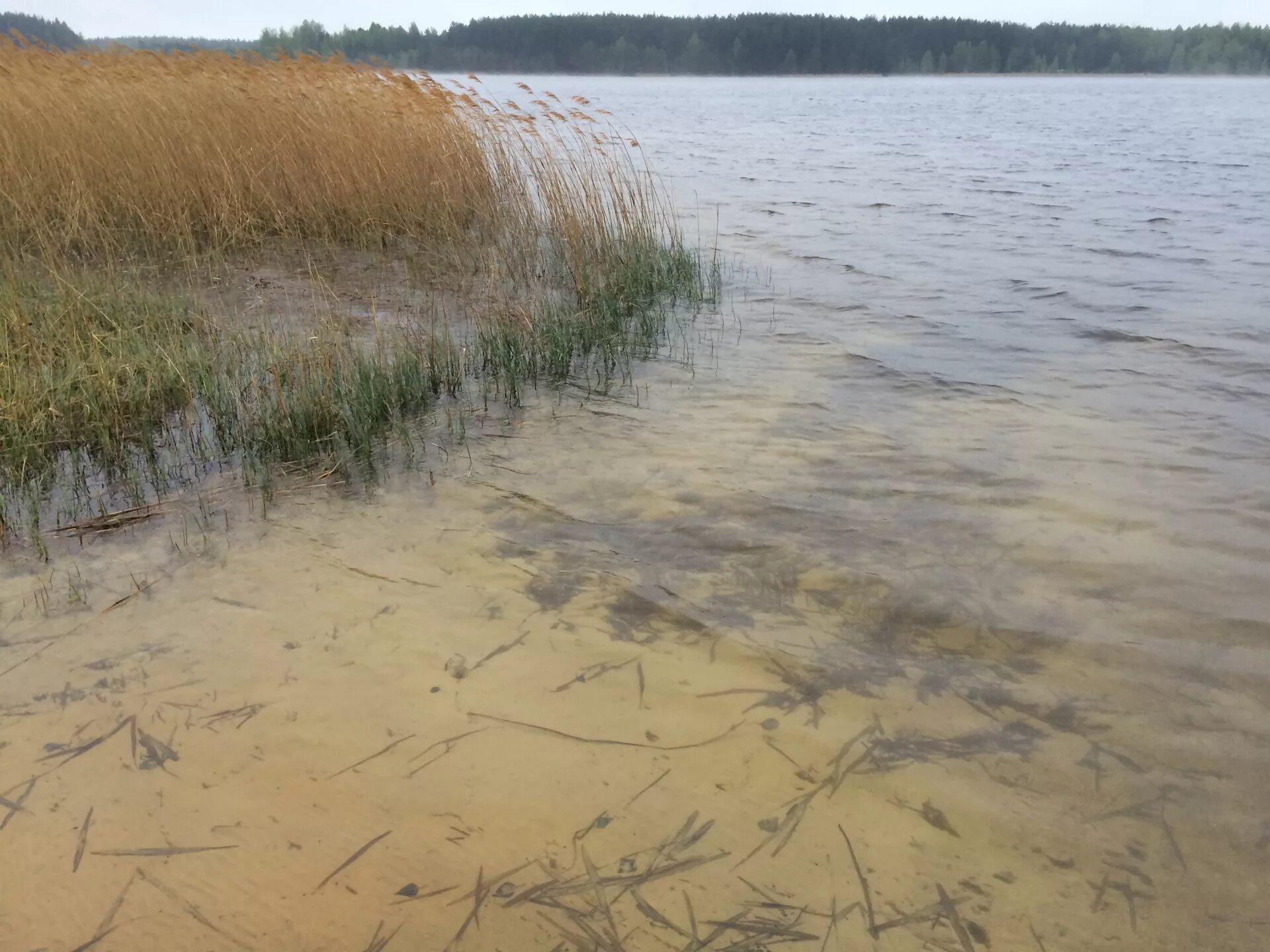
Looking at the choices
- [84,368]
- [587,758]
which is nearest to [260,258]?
[84,368]

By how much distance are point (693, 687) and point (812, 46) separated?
112511 mm

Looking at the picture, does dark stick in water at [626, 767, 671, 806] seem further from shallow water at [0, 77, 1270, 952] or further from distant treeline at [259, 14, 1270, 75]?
distant treeline at [259, 14, 1270, 75]

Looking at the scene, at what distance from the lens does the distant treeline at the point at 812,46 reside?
10056cm

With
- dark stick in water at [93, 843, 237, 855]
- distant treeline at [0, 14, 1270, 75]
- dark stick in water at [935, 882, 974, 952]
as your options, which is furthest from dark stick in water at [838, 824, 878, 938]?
distant treeline at [0, 14, 1270, 75]

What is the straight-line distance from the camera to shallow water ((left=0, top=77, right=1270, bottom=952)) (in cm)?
196

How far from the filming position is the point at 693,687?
267 centimetres

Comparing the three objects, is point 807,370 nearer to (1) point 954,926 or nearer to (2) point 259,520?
(2) point 259,520

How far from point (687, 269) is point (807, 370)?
8.03 feet

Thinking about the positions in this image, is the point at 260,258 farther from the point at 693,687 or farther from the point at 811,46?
the point at 811,46

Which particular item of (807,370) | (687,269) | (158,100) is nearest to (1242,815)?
(807,370)

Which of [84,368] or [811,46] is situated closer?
[84,368]

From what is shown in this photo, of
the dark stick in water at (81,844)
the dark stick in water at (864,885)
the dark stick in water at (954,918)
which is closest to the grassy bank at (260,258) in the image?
the dark stick in water at (81,844)

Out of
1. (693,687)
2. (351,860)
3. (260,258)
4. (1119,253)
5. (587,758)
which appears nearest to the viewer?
(351,860)

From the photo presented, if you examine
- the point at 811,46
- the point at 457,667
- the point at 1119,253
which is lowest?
the point at 457,667
